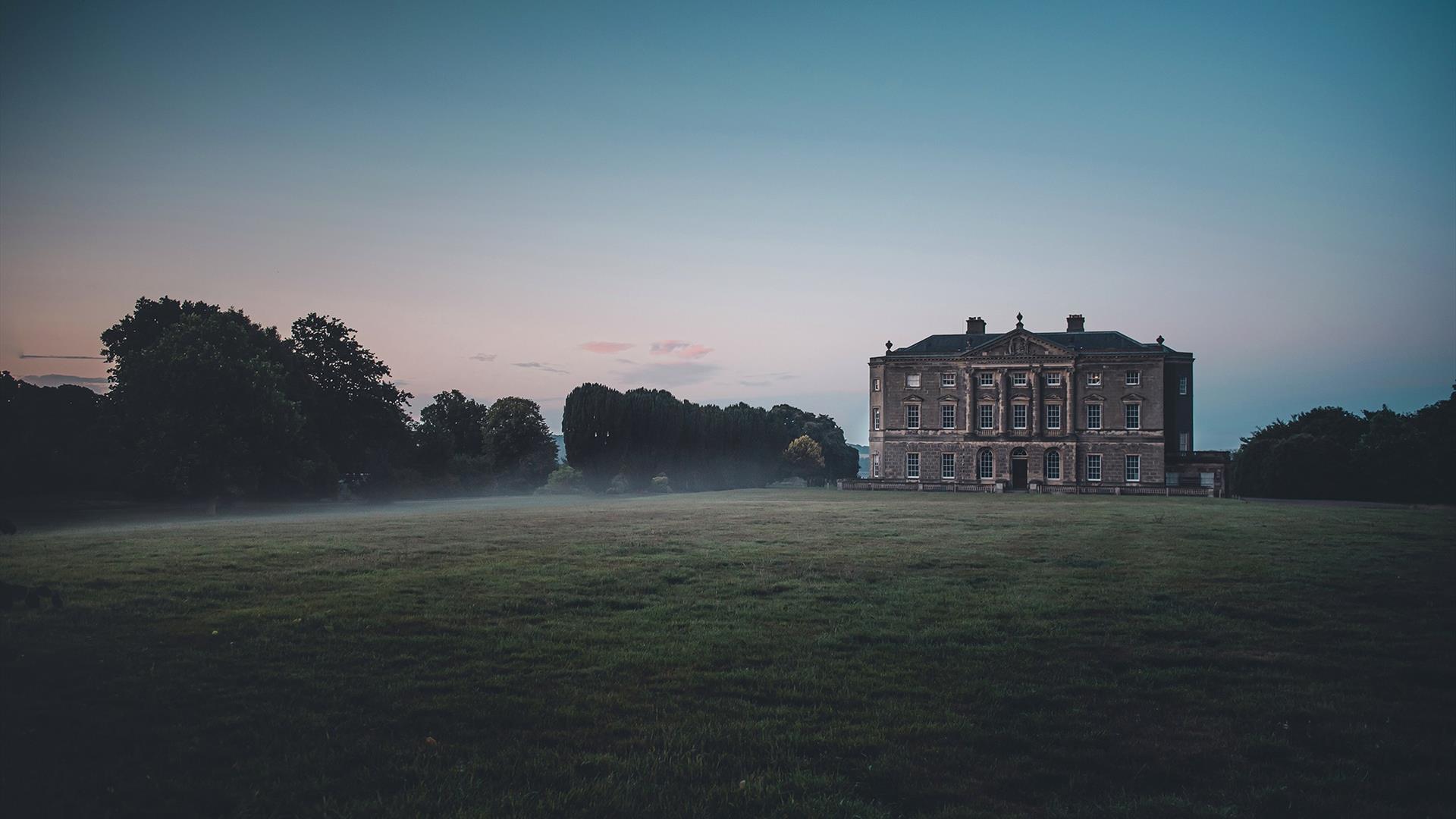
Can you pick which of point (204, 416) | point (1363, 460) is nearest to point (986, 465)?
point (1363, 460)

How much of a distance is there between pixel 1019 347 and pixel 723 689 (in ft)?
238

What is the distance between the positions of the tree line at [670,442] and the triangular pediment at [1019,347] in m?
24.4

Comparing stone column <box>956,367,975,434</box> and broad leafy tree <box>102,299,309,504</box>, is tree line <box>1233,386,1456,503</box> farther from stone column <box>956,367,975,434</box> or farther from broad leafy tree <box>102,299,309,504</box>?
broad leafy tree <box>102,299,309,504</box>

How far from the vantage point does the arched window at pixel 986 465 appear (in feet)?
252

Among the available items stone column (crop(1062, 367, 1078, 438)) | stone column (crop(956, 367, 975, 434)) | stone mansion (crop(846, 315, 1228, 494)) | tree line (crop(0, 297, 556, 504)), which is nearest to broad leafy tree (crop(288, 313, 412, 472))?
tree line (crop(0, 297, 556, 504))

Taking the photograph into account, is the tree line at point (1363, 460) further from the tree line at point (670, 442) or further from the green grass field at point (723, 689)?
the green grass field at point (723, 689)

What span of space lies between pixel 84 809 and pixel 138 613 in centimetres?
682

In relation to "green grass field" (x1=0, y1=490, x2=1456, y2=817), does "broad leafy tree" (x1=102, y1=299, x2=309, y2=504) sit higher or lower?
higher

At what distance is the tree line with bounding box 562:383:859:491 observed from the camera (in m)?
69.8

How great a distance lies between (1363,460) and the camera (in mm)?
59969

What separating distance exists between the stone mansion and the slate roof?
139 mm

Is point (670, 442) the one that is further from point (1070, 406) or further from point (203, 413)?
point (203, 413)

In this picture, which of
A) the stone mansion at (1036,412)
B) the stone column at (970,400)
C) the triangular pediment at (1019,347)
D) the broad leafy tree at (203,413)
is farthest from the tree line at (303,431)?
the triangular pediment at (1019,347)

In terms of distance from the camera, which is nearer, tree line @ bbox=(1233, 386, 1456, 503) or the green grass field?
the green grass field
